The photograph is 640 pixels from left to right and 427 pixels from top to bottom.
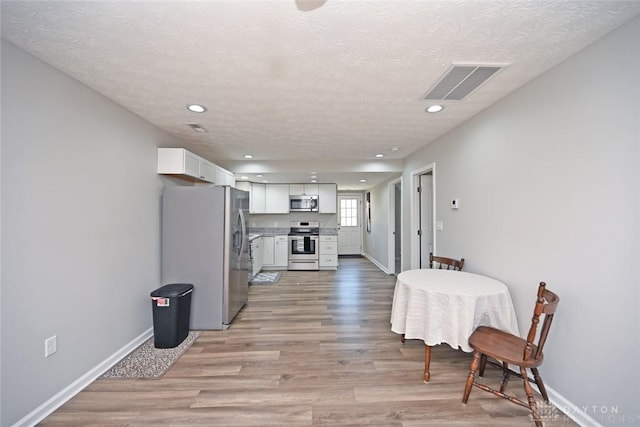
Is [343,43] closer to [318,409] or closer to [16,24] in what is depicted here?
[16,24]

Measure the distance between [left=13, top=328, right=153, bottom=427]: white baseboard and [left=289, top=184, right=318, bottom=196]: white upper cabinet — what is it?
454 centimetres

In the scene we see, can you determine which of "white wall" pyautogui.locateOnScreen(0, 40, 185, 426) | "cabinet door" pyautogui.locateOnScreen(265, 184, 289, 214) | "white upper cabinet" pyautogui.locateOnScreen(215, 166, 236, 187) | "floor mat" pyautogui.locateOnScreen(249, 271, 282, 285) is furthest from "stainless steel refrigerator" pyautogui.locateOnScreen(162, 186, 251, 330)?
"cabinet door" pyautogui.locateOnScreen(265, 184, 289, 214)

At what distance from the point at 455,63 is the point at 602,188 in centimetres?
117

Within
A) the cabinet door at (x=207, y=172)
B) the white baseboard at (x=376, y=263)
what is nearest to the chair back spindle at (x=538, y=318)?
the cabinet door at (x=207, y=172)

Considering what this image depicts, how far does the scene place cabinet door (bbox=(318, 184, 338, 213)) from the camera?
671 cm

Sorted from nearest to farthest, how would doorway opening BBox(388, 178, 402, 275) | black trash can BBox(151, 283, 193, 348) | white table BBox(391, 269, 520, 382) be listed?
white table BBox(391, 269, 520, 382) → black trash can BBox(151, 283, 193, 348) → doorway opening BBox(388, 178, 402, 275)

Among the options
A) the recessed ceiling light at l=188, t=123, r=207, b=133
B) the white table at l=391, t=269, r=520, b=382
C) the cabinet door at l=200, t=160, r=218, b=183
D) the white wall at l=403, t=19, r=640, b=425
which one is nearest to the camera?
the white wall at l=403, t=19, r=640, b=425

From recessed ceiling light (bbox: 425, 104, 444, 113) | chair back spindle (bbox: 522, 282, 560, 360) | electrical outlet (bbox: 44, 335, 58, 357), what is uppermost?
recessed ceiling light (bbox: 425, 104, 444, 113)

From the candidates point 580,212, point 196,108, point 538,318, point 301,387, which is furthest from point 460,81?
point 301,387

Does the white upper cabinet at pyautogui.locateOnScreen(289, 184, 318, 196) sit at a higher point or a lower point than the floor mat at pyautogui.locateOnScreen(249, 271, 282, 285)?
higher

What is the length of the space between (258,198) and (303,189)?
1.16m

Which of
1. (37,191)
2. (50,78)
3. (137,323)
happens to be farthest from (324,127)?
(137,323)

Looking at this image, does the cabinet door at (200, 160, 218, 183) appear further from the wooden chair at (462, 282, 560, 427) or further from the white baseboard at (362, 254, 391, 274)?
the white baseboard at (362, 254, 391, 274)

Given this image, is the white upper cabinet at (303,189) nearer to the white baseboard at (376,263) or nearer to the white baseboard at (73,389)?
the white baseboard at (376,263)
